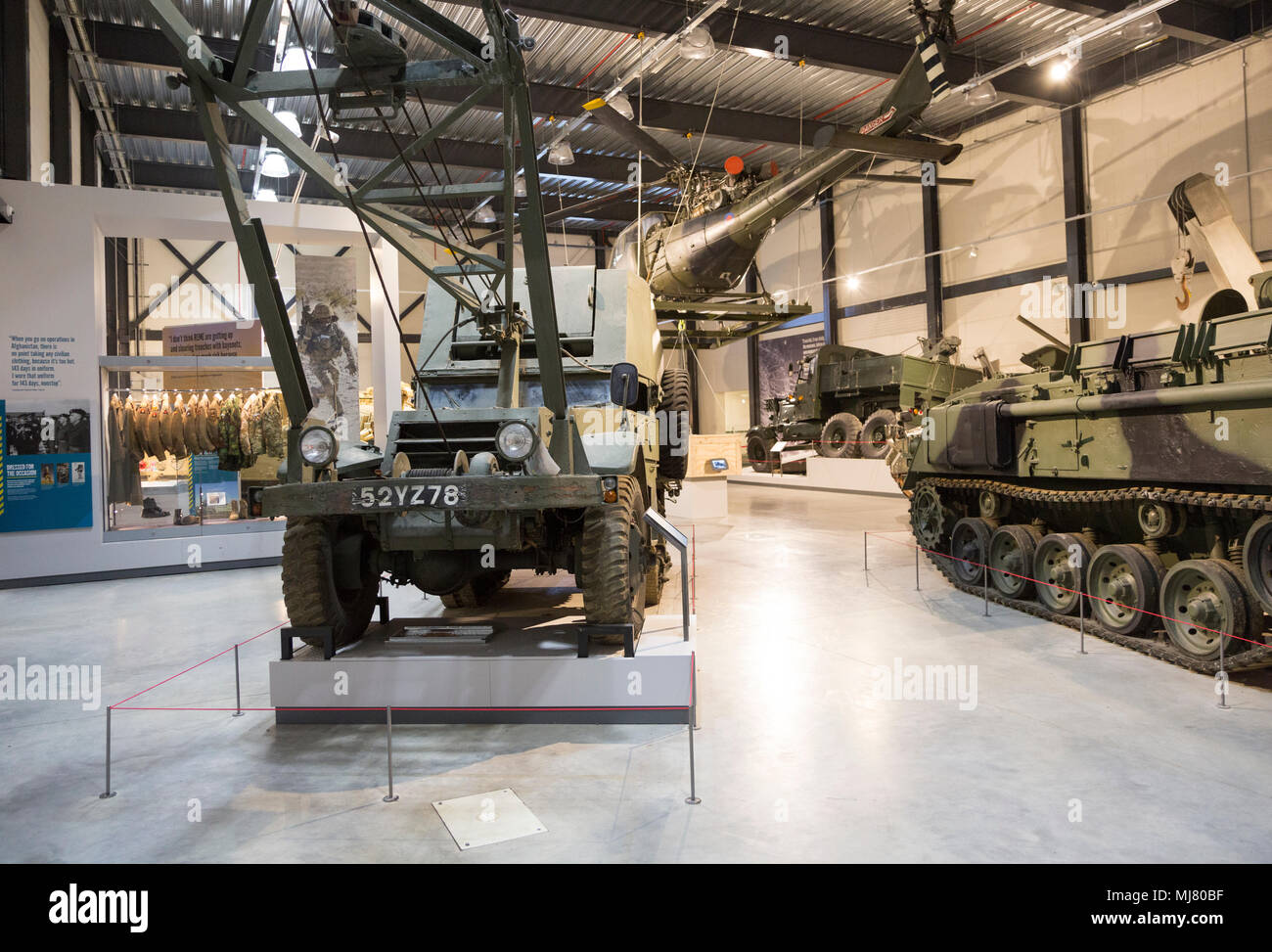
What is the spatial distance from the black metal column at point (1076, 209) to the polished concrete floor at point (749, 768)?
1251 cm

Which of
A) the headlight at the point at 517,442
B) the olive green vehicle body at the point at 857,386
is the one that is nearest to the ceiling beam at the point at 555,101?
the olive green vehicle body at the point at 857,386

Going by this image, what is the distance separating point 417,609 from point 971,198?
1780 cm

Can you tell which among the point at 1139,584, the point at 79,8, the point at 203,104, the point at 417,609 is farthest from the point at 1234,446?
the point at 79,8

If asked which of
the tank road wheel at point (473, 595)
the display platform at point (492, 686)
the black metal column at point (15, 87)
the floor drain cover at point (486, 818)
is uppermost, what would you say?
the black metal column at point (15, 87)

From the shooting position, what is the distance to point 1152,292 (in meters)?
16.6

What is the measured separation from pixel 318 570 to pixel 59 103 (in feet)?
41.7

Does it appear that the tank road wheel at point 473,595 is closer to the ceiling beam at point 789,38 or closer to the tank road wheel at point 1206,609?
the tank road wheel at point 1206,609

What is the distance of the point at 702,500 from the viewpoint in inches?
630

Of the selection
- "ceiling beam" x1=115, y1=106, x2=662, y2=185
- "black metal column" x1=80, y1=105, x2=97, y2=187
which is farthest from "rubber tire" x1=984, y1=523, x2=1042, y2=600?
"black metal column" x1=80, y1=105, x2=97, y2=187

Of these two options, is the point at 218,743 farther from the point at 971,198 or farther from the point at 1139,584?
the point at 971,198

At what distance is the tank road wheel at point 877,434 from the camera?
20031 mm

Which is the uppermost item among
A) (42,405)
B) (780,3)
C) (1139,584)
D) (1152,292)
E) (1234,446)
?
(780,3)

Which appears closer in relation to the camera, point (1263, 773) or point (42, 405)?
point (1263, 773)

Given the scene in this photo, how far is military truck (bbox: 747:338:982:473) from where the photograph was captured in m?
19.7
